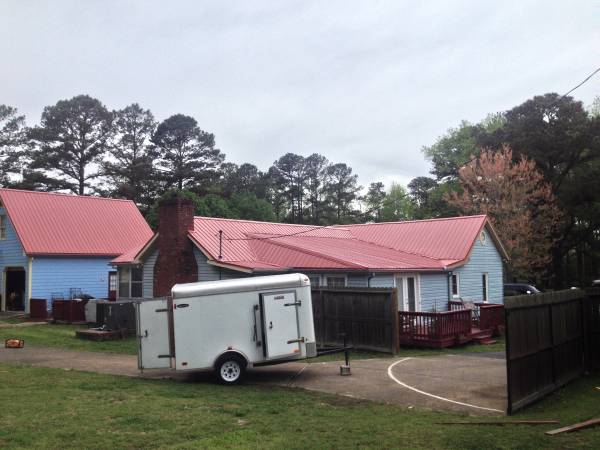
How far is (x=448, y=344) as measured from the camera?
18.4 metres

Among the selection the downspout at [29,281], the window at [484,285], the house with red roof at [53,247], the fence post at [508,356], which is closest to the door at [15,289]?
the house with red roof at [53,247]

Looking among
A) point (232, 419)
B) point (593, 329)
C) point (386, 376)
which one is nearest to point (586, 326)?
point (593, 329)

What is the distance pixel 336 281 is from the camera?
2145 cm

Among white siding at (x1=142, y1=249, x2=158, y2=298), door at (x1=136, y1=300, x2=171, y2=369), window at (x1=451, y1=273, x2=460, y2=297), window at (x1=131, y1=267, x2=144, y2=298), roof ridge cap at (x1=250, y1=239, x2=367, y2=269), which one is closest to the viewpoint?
door at (x1=136, y1=300, x2=171, y2=369)

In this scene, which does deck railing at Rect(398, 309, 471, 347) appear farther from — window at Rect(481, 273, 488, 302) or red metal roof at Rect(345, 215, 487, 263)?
window at Rect(481, 273, 488, 302)

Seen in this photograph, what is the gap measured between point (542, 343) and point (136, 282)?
62.4ft

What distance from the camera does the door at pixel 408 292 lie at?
22656 millimetres

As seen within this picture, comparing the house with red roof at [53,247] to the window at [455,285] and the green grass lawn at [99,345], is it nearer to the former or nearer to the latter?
the green grass lawn at [99,345]

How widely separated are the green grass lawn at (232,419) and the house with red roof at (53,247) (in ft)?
64.0

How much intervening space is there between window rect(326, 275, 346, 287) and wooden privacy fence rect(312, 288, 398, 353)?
250 centimetres

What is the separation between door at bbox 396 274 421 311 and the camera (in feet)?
74.3

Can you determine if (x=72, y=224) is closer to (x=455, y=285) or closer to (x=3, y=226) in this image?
(x=3, y=226)

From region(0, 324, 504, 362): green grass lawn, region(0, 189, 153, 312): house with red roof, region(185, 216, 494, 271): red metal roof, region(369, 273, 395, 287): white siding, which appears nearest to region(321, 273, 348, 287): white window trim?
region(185, 216, 494, 271): red metal roof

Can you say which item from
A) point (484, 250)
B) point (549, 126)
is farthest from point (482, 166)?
point (484, 250)
